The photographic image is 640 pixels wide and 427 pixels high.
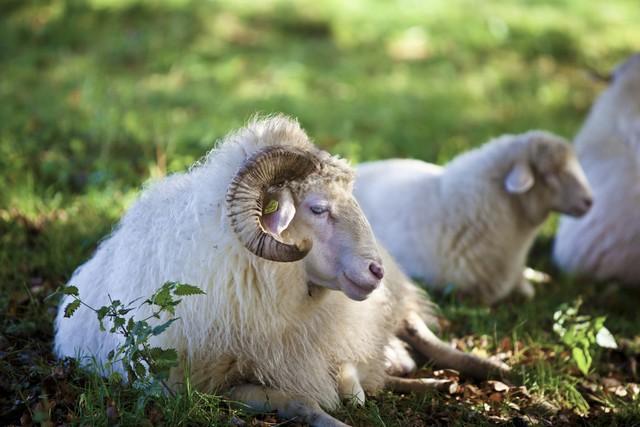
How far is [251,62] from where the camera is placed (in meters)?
10.1

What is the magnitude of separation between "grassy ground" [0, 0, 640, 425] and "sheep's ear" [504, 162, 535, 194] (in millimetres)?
826

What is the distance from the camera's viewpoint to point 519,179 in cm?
600

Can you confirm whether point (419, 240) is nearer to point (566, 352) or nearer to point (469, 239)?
point (469, 239)

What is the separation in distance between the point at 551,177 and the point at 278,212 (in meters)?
3.17

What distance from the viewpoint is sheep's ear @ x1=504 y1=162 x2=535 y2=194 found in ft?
19.6

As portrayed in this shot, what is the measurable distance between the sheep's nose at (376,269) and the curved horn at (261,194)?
11.3 inches

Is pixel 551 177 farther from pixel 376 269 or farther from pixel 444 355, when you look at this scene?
pixel 376 269

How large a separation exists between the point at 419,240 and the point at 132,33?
564cm

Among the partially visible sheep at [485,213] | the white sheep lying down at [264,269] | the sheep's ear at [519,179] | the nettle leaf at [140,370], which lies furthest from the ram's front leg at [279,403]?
the sheep's ear at [519,179]

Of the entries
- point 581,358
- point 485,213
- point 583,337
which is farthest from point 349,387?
point 485,213

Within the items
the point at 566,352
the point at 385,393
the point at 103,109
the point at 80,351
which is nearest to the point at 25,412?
the point at 80,351

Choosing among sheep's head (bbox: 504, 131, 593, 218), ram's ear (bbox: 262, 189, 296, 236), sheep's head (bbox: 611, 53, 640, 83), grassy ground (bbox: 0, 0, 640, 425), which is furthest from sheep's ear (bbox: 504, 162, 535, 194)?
ram's ear (bbox: 262, 189, 296, 236)

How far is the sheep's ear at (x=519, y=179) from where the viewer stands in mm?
5973

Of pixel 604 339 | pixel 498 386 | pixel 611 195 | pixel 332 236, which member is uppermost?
pixel 332 236
